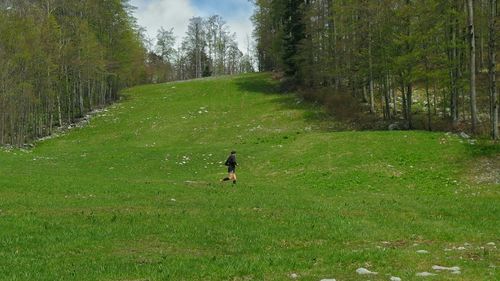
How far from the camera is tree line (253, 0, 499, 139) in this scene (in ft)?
130

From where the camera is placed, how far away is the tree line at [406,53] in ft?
130

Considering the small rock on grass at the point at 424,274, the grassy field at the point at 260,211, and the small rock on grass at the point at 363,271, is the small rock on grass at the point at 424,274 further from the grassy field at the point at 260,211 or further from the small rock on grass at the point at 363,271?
the small rock on grass at the point at 363,271

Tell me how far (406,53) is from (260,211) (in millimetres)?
27774

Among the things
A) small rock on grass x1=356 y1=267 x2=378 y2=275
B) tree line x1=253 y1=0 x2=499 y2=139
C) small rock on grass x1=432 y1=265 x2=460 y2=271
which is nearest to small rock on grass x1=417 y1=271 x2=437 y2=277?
small rock on grass x1=432 y1=265 x2=460 y2=271

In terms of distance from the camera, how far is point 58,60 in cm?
6247

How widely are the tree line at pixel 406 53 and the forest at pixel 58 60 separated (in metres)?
26.1

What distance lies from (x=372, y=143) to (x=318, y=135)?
720 centimetres

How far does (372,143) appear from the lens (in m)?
37.9

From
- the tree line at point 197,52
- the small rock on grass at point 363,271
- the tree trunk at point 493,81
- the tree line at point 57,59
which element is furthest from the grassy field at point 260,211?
the tree line at point 197,52

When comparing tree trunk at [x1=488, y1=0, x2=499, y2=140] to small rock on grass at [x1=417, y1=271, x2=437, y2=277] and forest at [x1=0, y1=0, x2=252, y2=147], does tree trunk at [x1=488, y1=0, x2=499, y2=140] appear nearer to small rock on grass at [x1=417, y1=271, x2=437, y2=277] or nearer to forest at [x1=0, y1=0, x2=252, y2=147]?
small rock on grass at [x1=417, y1=271, x2=437, y2=277]

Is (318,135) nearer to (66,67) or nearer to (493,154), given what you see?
(493,154)

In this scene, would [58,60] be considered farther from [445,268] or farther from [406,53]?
[445,268]

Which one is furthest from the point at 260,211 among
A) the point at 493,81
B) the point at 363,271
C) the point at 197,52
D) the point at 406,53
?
the point at 197,52

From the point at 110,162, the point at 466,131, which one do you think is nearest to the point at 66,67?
the point at 110,162
